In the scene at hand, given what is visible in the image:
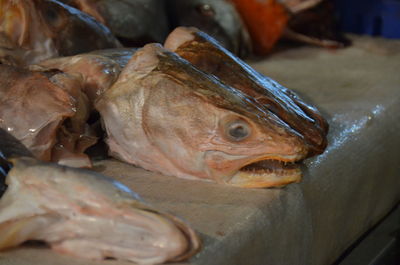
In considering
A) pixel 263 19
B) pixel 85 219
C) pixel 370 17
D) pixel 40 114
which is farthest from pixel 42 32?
pixel 370 17

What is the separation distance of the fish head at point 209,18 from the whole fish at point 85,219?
2.03m

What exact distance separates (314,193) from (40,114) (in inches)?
33.5

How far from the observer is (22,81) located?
6.37 ft

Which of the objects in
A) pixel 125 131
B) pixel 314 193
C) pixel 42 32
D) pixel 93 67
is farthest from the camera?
pixel 42 32

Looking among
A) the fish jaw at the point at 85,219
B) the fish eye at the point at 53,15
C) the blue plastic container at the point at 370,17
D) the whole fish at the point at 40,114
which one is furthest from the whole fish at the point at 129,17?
the blue plastic container at the point at 370,17

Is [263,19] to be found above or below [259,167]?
below

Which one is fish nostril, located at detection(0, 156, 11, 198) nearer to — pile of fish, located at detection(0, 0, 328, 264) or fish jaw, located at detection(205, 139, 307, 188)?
pile of fish, located at detection(0, 0, 328, 264)

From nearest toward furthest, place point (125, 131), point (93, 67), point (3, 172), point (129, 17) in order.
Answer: point (3, 172) → point (125, 131) → point (93, 67) → point (129, 17)

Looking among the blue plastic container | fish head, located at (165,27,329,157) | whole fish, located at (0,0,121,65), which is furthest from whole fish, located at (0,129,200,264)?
the blue plastic container

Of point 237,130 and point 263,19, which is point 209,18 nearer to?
point 263,19

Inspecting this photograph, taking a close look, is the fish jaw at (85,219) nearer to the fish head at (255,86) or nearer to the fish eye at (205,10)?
the fish head at (255,86)

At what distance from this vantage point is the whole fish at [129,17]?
114 inches

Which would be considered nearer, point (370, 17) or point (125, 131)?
point (125, 131)

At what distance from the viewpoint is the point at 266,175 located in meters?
1.90
